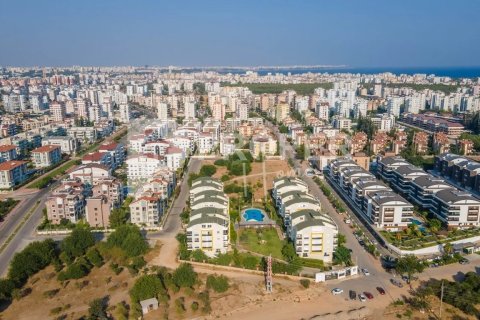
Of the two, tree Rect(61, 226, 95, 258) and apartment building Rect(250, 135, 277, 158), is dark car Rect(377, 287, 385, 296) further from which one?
apartment building Rect(250, 135, 277, 158)

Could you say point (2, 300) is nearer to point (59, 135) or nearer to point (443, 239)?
point (443, 239)

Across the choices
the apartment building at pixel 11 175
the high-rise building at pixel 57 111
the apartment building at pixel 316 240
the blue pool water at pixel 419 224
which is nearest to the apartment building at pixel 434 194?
the blue pool water at pixel 419 224

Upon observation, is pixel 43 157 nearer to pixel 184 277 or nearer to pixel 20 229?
pixel 20 229

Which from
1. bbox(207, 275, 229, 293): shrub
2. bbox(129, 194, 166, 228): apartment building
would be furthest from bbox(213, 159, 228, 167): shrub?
bbox(207, 275, 229, 293): shrub

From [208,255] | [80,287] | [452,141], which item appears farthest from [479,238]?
[452,141]

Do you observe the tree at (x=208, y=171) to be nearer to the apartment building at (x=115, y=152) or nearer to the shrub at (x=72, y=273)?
the apartment building at (x=115, y=152)

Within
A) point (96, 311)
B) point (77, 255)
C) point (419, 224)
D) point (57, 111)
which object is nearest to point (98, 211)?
point (77, 255)
